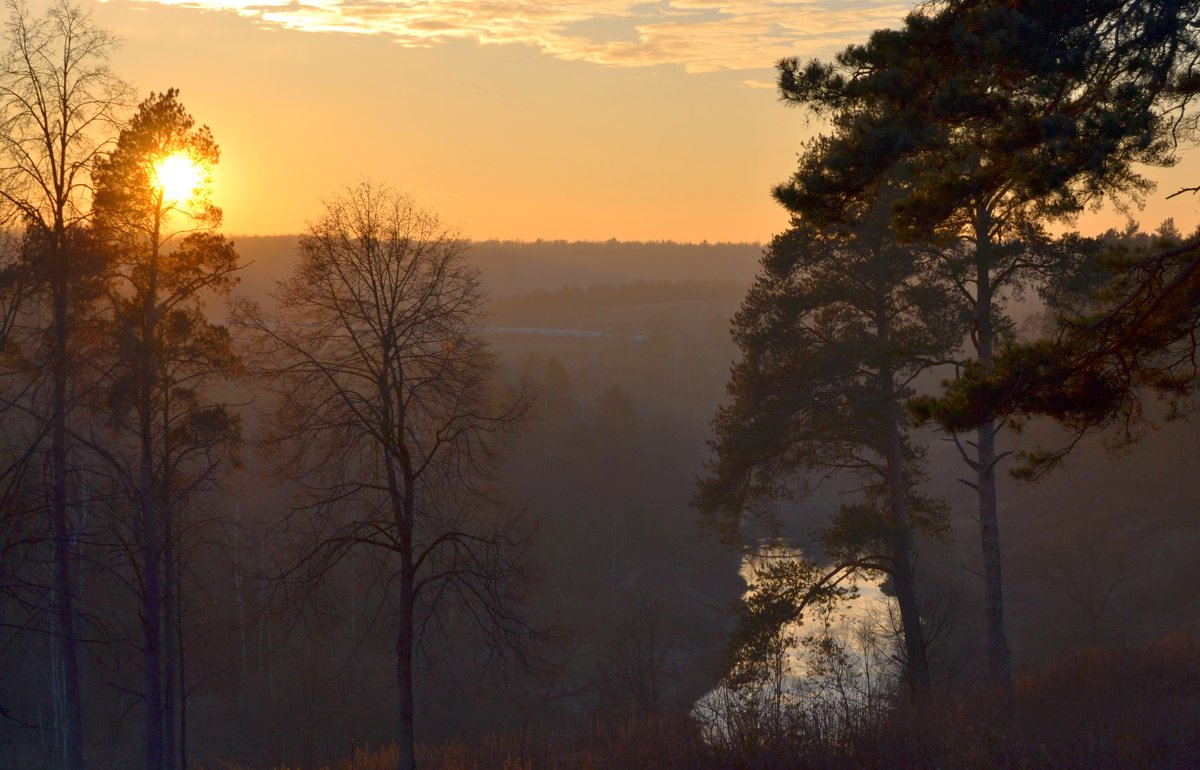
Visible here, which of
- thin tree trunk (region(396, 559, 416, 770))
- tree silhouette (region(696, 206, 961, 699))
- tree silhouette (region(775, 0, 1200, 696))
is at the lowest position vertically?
thin tree trunk (region(396, 559, 416, 770))

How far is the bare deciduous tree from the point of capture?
14852mm

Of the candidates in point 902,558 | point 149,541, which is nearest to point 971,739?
point 902,558

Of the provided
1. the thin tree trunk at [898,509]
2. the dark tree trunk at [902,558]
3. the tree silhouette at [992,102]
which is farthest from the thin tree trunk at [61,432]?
the dark tree trunk at [902,558]

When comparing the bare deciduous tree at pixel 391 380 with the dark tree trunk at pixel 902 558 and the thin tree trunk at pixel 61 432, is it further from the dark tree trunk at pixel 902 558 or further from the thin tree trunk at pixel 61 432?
the dark tree trunk at pixel 902 558

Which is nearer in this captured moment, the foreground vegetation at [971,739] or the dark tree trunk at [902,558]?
the foreground vegetation at [971,739]

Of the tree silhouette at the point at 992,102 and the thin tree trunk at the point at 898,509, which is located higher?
the tree silhouette at the point at 992,102

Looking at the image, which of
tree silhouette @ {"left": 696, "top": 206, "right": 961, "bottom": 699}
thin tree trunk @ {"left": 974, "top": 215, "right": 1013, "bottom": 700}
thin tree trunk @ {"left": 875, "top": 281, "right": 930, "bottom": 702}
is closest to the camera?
thin tree trunk @ {"left": 974, "top": 215, "right": 1013, "bottom": 700}

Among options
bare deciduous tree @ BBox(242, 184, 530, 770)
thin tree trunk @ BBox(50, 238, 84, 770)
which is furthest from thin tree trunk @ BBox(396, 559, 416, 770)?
thin tree trunk @ BBox(50, 238, 84, 770)

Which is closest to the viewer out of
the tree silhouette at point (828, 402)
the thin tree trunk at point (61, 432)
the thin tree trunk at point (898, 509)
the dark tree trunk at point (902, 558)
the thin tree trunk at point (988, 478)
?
the thin tree trunk at point (61, 432)

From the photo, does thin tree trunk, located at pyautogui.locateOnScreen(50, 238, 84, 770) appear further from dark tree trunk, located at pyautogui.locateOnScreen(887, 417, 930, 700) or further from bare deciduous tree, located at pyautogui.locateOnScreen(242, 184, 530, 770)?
dark tree trunk, located at pyautogui.locateOnScreen(887, 417, 930, 700)

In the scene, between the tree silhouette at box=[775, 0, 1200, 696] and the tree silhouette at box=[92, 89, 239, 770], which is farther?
the tree silhouette at box=[92, 89, 239, 770]

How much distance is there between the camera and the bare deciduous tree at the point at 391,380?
585 inches

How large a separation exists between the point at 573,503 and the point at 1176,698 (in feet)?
136

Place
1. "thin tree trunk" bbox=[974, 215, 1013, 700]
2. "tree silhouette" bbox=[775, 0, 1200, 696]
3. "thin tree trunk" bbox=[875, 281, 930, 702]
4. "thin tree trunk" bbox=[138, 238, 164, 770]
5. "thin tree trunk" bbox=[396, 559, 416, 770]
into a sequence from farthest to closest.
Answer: "thin tree trunk" bbox=[875, 281, 930, 702] → "thin tree trunk" bbox=[138, 238, 164, 770] → "thin tree trunk" bbox=[974, 215, 1013, 700] → "thin tree trunk" bbox=[396, 559, 416, 770] → "tree silhouette" bbox=[775, 0, 1200, 696]
